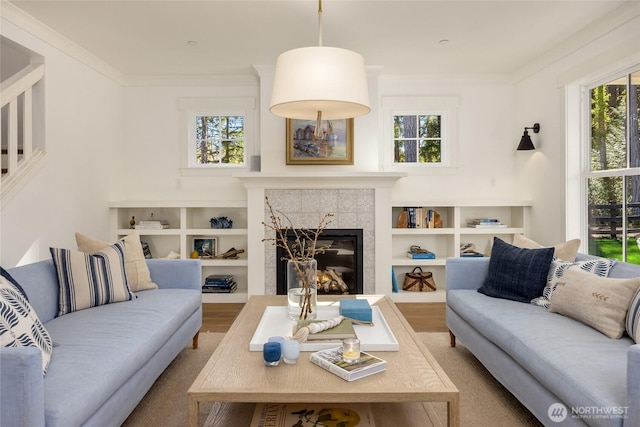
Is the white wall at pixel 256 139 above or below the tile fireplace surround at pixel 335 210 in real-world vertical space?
above

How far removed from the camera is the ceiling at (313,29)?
308 cm

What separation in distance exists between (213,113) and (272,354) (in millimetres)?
3796

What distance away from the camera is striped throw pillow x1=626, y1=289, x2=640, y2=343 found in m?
1.85

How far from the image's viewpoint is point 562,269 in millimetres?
2559

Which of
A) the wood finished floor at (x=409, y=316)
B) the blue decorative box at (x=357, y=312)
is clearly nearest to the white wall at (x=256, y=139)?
the wood finished floor at (x=409, y=316)

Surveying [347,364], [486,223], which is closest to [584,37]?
[486,223]

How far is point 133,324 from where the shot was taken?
2193 mm

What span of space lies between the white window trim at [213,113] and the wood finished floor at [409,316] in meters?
1.56

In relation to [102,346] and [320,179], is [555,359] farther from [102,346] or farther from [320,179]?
[320,179]

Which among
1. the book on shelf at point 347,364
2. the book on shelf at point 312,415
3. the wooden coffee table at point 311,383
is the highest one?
the book on shelf at point 347,364

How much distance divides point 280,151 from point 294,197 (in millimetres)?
555

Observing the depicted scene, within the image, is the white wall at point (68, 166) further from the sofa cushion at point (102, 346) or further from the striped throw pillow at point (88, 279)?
the sofa cushion at point (102, 346)

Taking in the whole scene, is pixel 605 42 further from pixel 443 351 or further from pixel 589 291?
pixel 443 351

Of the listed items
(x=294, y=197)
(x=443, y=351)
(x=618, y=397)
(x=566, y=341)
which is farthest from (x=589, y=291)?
(x=294, y=197)
